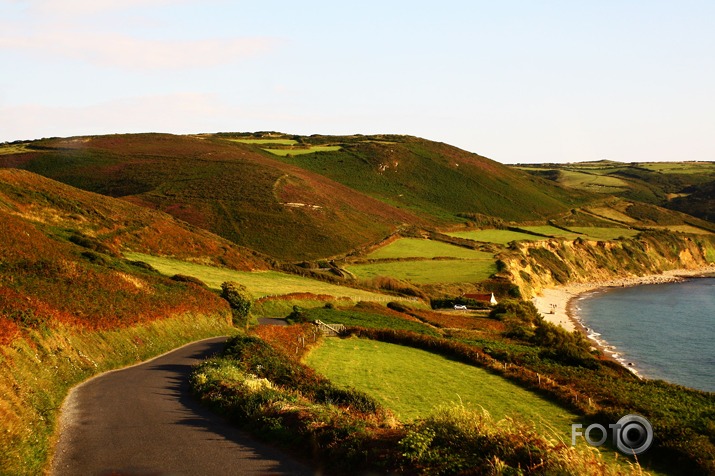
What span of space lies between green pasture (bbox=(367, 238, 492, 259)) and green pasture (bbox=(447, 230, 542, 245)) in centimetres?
1662

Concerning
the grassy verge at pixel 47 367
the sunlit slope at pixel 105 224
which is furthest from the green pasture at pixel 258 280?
the grassy verge at pixel 47 367

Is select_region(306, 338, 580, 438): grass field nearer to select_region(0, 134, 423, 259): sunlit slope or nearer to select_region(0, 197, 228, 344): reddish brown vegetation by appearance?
select_region(0, 197, 228, 344): reddish brown vegetation

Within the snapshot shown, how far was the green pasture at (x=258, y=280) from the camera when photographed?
2579 inches

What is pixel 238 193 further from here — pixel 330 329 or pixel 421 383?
pixel 421 383

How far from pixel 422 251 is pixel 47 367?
96155mm

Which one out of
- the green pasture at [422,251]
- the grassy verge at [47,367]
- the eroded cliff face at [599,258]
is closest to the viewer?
the grassy verge at [47,367]

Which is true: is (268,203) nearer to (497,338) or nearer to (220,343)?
(497,338)

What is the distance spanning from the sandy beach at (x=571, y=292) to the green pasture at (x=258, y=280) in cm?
2437

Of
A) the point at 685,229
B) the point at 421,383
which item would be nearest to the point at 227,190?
the point at 421,383

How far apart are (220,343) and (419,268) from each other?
219 ft

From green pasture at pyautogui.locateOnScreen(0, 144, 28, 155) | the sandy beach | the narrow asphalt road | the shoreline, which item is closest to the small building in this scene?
the shoreline

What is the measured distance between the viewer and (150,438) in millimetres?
17156

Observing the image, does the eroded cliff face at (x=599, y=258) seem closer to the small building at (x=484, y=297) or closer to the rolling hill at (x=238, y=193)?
the small building at (x=484, y=297)

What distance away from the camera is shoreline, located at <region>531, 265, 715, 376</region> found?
7065 centimetres
